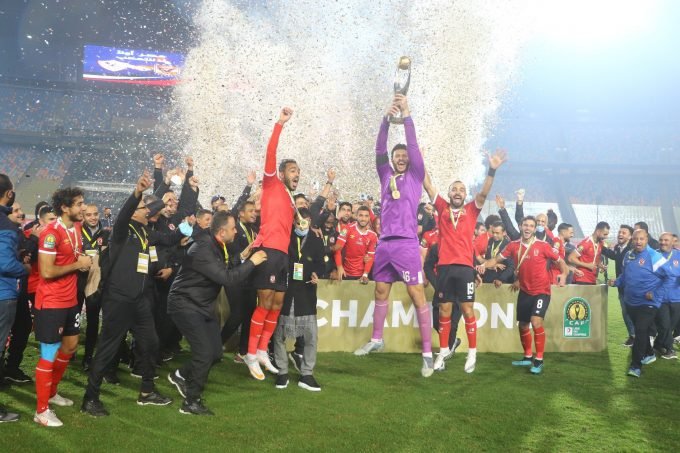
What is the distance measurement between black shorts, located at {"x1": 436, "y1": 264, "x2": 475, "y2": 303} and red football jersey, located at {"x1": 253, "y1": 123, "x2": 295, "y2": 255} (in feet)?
7.83

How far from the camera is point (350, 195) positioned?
110 ft

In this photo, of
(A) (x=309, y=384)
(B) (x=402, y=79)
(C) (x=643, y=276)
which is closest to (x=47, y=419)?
(A) (x=309, y=384)

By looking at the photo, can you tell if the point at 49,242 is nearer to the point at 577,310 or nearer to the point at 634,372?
the point at 634,372

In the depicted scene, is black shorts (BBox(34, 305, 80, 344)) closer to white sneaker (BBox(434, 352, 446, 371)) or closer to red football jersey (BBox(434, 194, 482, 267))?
white sneaker (BBox(434, 352, 446, 371))

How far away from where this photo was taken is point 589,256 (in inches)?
473

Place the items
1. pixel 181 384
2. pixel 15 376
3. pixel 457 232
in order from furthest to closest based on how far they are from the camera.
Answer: pixel 457 232 < pixel 15 376 < pixel 181 384

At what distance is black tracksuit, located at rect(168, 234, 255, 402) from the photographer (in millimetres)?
5531

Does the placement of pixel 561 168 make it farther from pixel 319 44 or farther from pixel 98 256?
pixel 98 256

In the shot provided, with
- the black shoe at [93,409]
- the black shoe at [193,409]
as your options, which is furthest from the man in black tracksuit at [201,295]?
the black shoe at [93,409]

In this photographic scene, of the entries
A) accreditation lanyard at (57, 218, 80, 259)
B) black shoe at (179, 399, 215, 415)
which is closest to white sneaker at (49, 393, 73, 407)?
black shoe at (179, 399, 215, 415)

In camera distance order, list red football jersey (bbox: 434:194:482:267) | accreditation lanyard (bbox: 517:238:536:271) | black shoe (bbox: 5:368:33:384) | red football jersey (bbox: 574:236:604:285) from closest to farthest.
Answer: black shoe (bbox: 5:368:33:384)
red football jersey (bbox: 434:194:482:267)
accreditation lanyard (bbox: 517:238:536:271)
red football jersey (bbox: 574:236:604:285)

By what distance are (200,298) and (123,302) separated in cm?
69

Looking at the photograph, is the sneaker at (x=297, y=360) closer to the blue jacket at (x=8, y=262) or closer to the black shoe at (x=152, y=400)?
the black shoe at (x=152, y=400)

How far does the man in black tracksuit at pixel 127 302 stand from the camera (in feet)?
17.9
